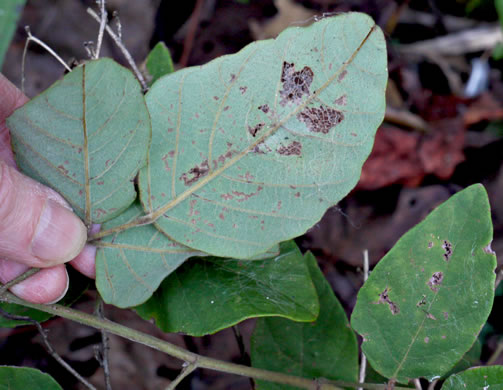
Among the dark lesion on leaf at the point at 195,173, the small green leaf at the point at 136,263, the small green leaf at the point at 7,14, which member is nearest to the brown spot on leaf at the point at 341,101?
the dark lesion on leaf at the point at 195,173

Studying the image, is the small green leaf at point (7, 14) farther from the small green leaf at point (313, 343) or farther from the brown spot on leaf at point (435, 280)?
the brown spot on leaf at point (435, 280)

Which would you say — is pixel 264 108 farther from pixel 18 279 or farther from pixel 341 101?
pixel 18 279

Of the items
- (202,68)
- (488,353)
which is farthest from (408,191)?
(202,68)

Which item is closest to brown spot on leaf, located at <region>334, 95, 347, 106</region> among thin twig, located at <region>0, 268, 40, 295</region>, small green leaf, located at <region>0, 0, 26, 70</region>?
thin twig, located at <region>0, 268, 40, 295</region>

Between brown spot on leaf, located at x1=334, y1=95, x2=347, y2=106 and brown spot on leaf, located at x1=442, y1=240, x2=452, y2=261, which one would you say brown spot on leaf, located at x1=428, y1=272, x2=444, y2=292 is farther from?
brown spot on leaf, located at x1=334, y1=95, x2=347, y2=106

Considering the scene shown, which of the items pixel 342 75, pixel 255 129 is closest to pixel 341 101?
pixel 342 75

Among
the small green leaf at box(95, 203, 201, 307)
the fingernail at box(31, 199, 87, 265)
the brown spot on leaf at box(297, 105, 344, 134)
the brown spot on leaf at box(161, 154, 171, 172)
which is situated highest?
the brown spot on leaf at box(297, 105, 344, 134)
